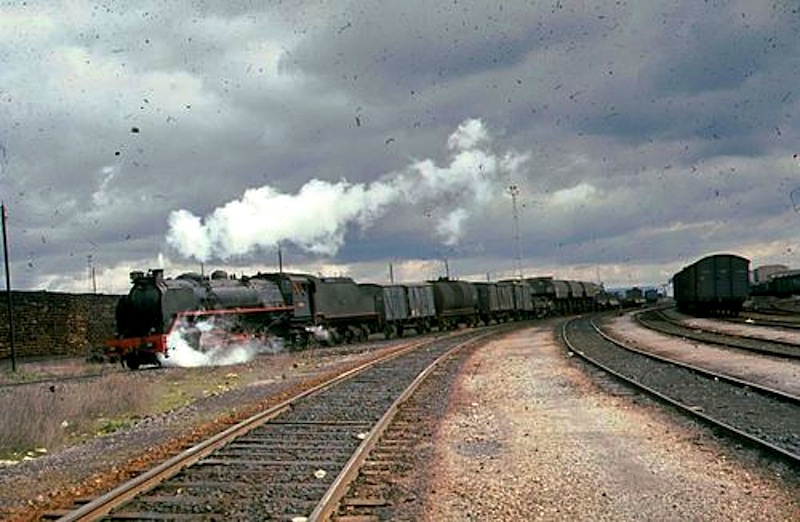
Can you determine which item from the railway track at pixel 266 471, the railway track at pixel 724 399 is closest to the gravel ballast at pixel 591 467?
the railway track at pixel 724 399

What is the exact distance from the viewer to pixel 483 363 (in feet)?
78.3

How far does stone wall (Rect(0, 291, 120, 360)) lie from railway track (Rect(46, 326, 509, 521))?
77.6ft

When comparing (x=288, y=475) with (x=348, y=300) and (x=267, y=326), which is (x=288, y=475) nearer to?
(x=267, y=326)

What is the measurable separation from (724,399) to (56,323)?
31.1m

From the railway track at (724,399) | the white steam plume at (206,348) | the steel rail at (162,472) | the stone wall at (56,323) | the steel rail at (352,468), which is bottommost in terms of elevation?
the railway track at (724,399)

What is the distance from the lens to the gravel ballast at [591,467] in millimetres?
7074

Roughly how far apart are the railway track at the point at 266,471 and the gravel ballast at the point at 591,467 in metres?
1.02

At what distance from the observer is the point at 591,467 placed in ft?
29.1

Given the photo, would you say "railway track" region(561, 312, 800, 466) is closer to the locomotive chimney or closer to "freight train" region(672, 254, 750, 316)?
the locomotive chimney

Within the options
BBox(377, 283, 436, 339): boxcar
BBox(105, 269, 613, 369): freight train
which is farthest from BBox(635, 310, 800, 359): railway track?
BBox(377, 283, 436, 339): boxcar

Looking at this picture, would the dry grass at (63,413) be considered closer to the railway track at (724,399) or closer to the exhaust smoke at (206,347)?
the exhaust smoke at (206,347)

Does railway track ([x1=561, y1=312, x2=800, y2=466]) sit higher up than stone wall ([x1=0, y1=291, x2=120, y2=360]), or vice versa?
stone wall ([x1=0, y1=291, x2=120, y2=360])

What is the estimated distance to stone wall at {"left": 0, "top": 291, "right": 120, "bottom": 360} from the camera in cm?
3441

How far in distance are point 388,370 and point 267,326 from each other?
11.9 meters
